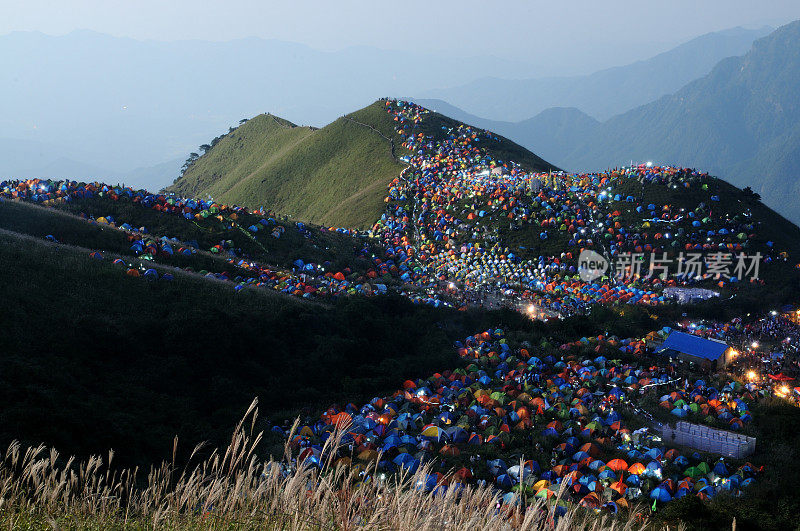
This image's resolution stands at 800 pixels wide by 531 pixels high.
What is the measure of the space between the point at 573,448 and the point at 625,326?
59.9ft

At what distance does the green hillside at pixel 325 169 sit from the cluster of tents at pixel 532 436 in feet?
141

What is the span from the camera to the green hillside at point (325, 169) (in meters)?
78.8

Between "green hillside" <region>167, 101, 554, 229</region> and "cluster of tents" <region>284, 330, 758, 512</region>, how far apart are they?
42.9 m

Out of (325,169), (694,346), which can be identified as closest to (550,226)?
(694,346)

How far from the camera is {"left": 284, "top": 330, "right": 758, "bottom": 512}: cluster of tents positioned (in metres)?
18.0

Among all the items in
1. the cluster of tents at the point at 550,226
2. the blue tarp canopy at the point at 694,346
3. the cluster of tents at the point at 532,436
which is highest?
the cluster of tents at the point at 550,226

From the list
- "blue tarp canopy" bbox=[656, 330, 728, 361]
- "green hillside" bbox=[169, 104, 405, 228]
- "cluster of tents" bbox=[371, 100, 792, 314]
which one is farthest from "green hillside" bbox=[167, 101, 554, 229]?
"blue tarp canopy" bbox=[656, 330, 728, 361]

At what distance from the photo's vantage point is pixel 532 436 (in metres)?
21.5

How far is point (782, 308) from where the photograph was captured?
42250mm

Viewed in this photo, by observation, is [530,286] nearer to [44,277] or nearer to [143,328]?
[143,328]

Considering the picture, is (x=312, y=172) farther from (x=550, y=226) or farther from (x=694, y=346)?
(x=694, y=346)

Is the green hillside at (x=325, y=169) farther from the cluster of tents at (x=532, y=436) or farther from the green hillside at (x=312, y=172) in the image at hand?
the cluster of tents at (x=532, y=436)

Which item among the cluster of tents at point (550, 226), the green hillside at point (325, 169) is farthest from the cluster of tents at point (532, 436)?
the green hillside at point (325, 169)

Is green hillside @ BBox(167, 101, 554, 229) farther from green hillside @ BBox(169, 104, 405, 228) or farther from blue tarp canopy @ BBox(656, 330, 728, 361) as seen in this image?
blue tarp canopy @ BBox(656, 330, 728, 361)
